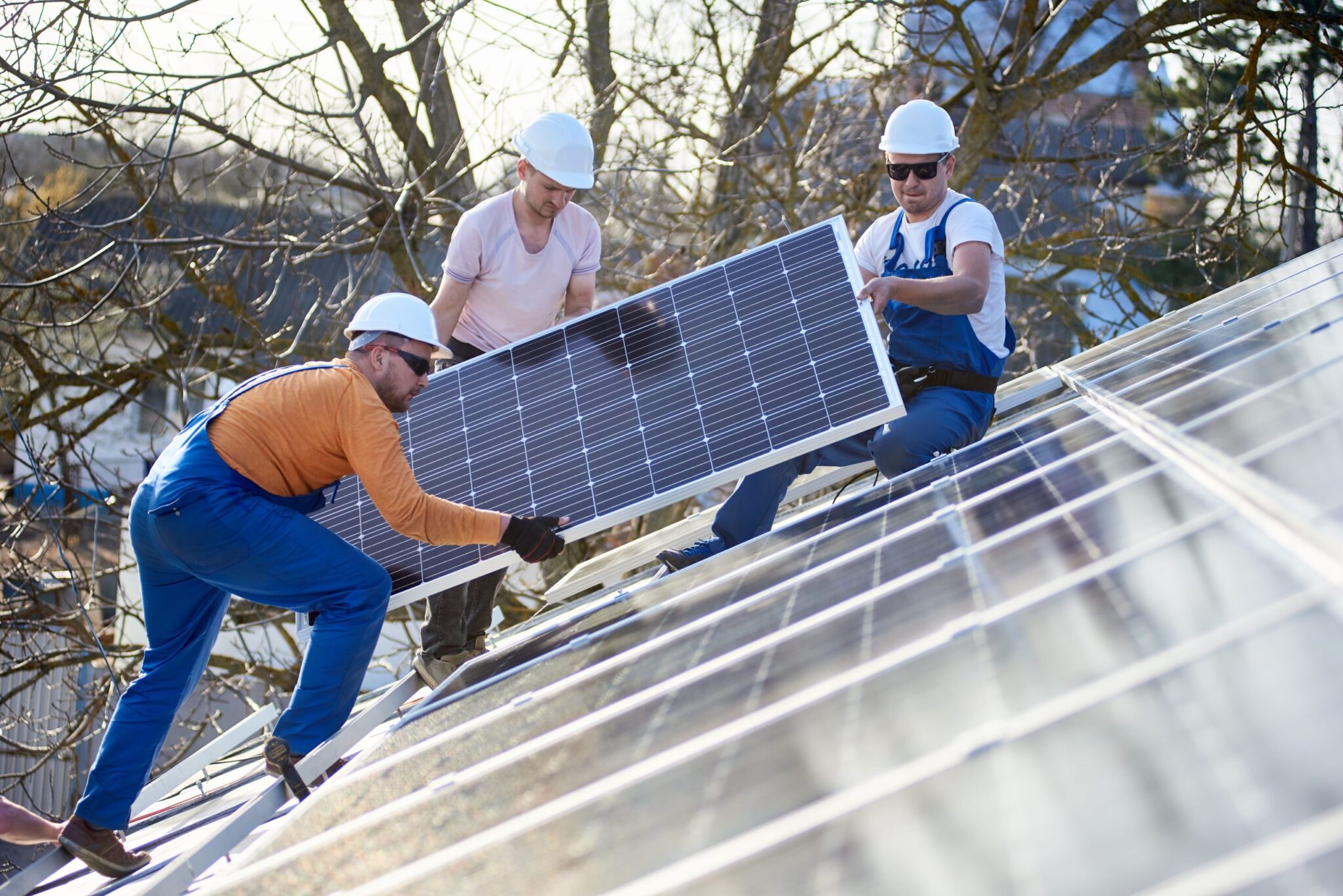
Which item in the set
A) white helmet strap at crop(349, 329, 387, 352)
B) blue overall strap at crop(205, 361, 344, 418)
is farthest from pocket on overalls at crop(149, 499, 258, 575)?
white helmet strap at crop(349, 329, 387, 352)

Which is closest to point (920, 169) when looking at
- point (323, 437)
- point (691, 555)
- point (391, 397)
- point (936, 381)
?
point (936, 381)

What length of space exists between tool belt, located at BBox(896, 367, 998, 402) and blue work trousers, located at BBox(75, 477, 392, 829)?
2.66 metres

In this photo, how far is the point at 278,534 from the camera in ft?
15.0

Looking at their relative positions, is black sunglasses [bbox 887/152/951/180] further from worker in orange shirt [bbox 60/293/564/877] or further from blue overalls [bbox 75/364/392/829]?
blue overalls [bbox 75/364/392/829]

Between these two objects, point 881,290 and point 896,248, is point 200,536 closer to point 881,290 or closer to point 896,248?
point 881,290

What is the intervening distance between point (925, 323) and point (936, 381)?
0.31 m

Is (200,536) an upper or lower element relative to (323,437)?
lower

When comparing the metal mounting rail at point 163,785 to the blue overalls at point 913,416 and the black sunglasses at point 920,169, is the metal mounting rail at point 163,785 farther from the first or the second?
the black sunglasses at point 920,169

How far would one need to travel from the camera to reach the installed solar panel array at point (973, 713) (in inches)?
62.1

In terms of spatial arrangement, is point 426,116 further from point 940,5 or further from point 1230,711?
point 1230,711

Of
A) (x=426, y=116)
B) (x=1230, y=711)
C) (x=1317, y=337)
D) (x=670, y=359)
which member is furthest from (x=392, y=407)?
(x=426, y=116)

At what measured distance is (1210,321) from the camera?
5945mm

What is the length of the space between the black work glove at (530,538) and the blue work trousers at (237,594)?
Answer: 1.76 feet

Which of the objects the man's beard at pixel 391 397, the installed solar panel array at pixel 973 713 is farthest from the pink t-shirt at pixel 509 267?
the installed solar panel array at pixel 973 713
